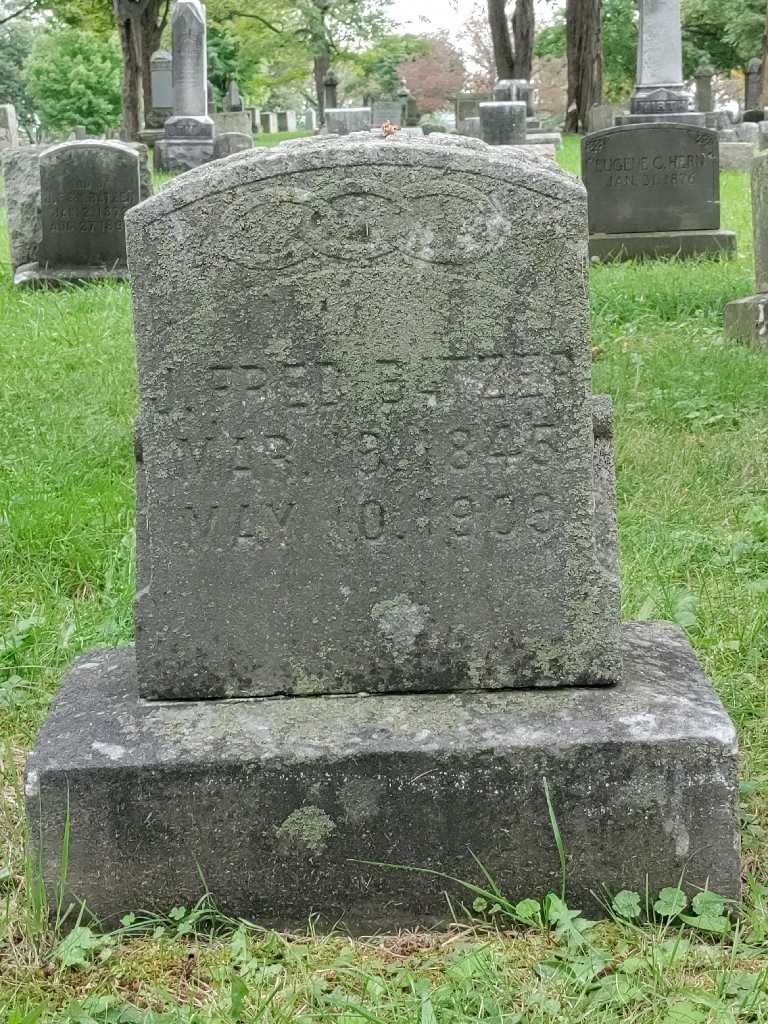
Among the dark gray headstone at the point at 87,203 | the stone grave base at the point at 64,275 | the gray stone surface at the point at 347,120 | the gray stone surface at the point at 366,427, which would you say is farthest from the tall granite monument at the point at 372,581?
the gray stone surface at the point at 347,120

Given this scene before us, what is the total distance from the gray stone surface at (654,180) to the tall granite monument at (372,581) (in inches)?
374

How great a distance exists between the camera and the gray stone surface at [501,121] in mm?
19000

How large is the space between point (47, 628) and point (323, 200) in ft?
6.24

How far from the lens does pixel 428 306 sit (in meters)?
2.62

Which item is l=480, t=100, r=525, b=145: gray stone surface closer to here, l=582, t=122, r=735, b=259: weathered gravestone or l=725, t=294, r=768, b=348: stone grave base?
l=582, t=122, r=735, b=259: weathered gravestone

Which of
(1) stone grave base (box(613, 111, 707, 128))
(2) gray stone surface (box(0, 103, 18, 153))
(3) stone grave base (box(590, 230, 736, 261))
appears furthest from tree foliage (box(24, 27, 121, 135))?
(3) stone grave base (box(590, 230, 736, 261))

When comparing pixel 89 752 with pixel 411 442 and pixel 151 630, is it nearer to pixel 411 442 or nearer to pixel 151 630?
pixel 151 630

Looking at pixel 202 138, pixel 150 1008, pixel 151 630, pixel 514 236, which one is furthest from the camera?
pixel 202 138

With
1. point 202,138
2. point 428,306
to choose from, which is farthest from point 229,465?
point 202,138

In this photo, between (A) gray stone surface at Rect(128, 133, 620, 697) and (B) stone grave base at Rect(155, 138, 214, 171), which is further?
(B) stone grave base at Rect(155, 138, 214, 171)

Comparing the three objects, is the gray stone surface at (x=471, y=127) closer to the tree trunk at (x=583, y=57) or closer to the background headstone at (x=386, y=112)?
the tree trunk at (x=583, y=57)

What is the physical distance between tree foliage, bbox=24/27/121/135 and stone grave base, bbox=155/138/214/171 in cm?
2847

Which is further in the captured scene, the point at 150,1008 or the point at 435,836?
the point at 435,836

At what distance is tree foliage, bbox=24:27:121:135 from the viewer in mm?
48719
